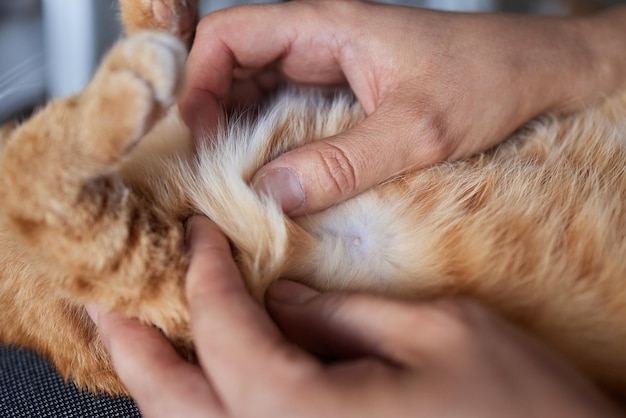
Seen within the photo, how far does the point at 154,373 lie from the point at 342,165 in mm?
492

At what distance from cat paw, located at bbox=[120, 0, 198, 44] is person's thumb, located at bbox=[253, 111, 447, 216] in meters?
0.51

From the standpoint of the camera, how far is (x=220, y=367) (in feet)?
2.48

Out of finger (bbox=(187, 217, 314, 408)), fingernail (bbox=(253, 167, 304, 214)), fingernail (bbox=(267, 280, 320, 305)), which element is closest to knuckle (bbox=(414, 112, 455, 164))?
fingernail (bbox=(253, 167, 304, 214))

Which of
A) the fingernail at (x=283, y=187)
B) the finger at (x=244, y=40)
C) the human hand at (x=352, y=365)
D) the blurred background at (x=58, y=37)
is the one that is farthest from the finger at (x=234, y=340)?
the blurred background at (x=58, y=37)

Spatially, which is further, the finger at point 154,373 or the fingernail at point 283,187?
the fingernail at point 283,187

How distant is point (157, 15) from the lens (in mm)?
1372

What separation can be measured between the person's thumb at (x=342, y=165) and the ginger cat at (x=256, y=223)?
39 mm

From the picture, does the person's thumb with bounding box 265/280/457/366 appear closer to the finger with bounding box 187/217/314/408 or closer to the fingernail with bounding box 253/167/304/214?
the finger with bounding box 187/217/314/408

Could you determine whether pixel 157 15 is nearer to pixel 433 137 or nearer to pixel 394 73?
pixel 394 73

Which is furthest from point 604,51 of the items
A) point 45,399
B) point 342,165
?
point 45,399

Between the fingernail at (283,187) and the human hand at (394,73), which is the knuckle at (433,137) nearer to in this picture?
the human hand at (394,73)

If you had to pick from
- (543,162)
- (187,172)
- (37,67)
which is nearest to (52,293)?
(187,172)

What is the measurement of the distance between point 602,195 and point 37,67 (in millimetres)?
2093

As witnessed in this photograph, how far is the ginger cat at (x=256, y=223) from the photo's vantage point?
36.0 inches
